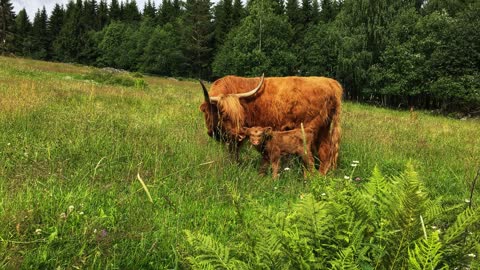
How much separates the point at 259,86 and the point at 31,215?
4.68 meters

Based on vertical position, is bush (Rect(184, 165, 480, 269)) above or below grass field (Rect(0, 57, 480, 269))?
above

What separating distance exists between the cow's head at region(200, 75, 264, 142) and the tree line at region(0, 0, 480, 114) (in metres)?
10.5

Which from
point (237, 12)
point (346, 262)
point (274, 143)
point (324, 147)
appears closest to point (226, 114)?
point (274, 143)

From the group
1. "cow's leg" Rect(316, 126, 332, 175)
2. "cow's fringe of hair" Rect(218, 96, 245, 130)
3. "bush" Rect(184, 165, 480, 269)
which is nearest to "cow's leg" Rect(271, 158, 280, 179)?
"cow's fringe of hair" Rect(218, 96, 245, 130)

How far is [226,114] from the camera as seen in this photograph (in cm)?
638

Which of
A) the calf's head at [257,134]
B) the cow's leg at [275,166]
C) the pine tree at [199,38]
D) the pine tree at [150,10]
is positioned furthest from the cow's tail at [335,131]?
the pine tree at [150,10]

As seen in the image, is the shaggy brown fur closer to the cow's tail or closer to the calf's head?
the cow's tail

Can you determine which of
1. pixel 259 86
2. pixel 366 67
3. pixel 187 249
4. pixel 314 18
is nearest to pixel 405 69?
pixel 366 67

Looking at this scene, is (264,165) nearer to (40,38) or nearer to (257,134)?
(257,134)

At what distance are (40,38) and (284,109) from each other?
4411 inches

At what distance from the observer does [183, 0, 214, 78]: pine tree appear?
76812 mm

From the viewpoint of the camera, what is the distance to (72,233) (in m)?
2.76

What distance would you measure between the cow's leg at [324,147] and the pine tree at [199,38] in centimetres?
7176

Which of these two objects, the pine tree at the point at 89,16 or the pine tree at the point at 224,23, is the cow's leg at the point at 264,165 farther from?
the pine tree at the point at 89,16
